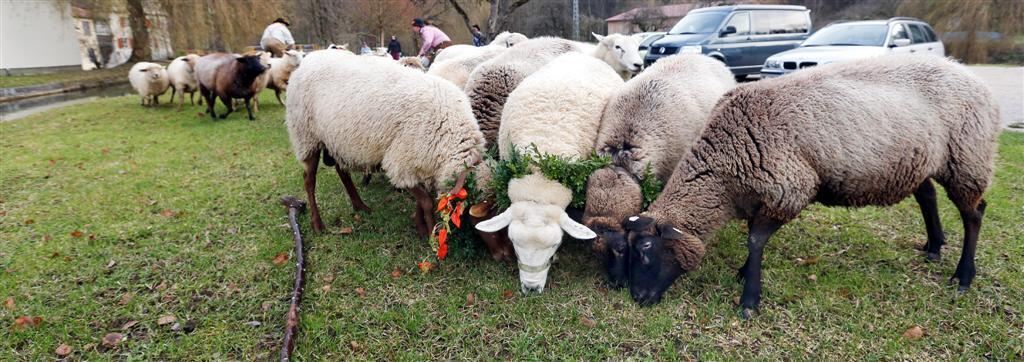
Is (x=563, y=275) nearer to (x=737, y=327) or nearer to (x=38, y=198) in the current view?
(x=737, y=327)

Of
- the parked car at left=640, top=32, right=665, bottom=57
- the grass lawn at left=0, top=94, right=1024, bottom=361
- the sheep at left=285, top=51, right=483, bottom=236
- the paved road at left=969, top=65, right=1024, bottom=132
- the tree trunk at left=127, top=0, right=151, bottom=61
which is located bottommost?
the grass lawn at left=0, top=94, right=1024, bottom=361

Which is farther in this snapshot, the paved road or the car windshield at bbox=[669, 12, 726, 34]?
the car windshield at bbox=[669, 12, 726, 34]

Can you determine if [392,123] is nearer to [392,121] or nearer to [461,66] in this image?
[392,121]

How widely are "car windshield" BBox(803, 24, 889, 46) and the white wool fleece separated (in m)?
9.80

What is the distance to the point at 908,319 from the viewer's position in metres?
3.31

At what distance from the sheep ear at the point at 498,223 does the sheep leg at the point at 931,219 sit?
3.18 m

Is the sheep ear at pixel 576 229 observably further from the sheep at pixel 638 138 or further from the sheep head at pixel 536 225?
the sheep at pixel 638 138

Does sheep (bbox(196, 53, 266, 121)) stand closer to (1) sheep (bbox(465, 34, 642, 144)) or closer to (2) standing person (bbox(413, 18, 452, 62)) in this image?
(2) standing person (bbox(413, 18, 452, 62))

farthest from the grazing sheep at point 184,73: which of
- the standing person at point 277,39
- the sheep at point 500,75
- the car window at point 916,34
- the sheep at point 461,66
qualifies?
the car window at point 916,34

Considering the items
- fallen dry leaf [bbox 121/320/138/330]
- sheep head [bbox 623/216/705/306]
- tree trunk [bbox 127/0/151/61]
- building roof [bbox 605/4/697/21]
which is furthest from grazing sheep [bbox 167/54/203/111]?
building roof [bbox 605/4/697/21]

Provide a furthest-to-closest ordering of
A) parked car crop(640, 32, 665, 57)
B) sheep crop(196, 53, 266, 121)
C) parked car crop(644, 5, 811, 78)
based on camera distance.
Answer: parked car crop(640, 32, 665, 57)
parked car crop(644, 5, 811, 78)
sheep crop(196, 53, 266, 121)

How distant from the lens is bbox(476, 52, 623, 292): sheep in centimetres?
360

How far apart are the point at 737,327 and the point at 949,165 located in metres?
1.76

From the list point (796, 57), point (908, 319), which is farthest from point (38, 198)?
point (796, 57)
